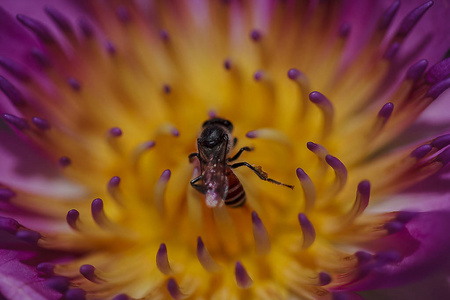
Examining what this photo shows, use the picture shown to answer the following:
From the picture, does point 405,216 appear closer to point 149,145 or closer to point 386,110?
point 386,110

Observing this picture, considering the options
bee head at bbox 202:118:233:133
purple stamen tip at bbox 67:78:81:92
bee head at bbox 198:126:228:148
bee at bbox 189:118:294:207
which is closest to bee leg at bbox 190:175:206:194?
bee at bbox 189:118:294:207

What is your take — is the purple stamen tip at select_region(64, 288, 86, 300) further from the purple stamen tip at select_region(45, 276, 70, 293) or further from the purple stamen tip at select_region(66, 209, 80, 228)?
the purple stamen tip at select_region(66, 209, 80, 228)

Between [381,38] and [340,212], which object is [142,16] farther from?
[340,212]

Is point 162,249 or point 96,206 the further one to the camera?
point 96,206

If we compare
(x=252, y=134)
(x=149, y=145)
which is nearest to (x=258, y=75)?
(x=252, y=134)

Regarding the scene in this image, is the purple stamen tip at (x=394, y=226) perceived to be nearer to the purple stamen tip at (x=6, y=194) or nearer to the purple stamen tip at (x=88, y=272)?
the purple stamen tip at (x=88, y=272)

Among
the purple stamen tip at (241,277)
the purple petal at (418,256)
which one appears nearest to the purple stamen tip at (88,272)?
the purple stamen tip at (241,277)
